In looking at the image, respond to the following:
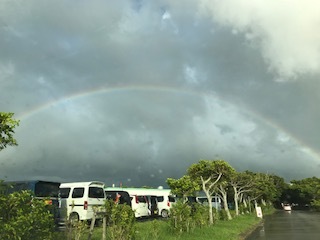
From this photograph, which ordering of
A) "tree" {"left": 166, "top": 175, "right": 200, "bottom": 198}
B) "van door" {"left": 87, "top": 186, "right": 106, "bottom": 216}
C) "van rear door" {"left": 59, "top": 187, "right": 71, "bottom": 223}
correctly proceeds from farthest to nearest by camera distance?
"tree" {"left": 166, "top": 175, "right": 200, "bottom": 198} → "van door" {"left": 87, "top": 186, "right": 106, "bottom": 216} → "van rear door" {"left": 59, "top": 187, "right": 71, "bottom": 223}

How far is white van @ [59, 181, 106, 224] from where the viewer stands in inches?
727

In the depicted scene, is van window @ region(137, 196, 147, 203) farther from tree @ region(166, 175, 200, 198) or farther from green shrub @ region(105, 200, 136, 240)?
green shrub @ region(105, 200, 136, 240)

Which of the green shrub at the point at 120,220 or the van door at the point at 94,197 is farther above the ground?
the van door at the point at 94,197

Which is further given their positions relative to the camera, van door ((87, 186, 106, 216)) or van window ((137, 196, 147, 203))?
van window ((137, 196, 147, 203))

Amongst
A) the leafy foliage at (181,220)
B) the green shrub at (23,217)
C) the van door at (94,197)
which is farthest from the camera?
the van door at (94,197)

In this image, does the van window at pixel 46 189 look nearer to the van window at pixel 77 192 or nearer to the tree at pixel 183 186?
the van window at pixel 77 192

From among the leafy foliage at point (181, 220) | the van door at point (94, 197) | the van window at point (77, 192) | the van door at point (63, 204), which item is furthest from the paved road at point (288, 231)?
the van door at point (63, 204)

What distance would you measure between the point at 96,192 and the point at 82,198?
2.56 ft

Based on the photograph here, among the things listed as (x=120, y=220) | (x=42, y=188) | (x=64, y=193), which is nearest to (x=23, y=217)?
(x=120, y=220)

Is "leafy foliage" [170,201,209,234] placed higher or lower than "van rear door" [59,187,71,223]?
lower

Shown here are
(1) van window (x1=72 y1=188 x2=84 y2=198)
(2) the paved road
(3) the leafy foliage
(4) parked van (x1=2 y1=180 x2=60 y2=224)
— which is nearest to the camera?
(4) parked van (x1=2 y1=180 x2=60 y2=224)

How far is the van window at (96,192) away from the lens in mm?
19000

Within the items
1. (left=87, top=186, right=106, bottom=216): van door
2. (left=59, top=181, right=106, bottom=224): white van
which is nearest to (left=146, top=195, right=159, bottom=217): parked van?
(left=87, top=186, right=106, bottom=216): van door

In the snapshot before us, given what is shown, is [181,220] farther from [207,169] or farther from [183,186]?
[207,169]
